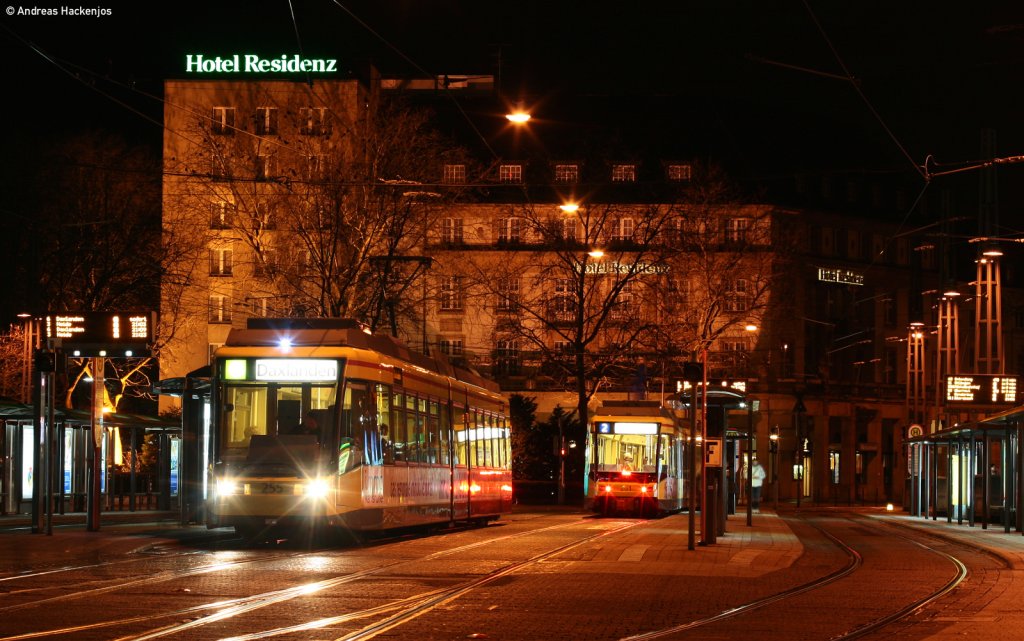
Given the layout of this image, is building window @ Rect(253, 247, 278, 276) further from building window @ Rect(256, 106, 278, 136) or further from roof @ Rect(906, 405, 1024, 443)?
roof @ Rect(906, 405, 1024, 443)

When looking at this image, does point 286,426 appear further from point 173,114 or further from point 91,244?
point 173,114

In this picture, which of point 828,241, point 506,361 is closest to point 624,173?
point 506,361

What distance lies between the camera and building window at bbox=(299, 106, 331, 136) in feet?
169

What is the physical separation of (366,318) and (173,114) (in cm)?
2230

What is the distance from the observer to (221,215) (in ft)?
173

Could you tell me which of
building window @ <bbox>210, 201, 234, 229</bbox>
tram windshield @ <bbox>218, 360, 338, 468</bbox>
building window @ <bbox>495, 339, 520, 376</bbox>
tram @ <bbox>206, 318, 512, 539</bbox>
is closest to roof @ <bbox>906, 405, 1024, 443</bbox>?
tram @ <bbox>206, 318, 512, 539</bbox>

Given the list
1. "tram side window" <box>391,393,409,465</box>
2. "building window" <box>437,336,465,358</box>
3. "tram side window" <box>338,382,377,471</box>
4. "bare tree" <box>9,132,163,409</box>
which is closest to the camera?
"tram side window" <box>338,382,377,471</box>

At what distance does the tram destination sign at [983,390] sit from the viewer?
153 ft

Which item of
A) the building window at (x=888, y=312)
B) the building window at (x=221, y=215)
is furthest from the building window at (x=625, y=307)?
the building window at (x=888, y=312)

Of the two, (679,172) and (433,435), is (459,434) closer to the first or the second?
(433,435)

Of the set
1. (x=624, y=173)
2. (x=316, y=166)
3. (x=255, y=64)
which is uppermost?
(x=255, y=64)

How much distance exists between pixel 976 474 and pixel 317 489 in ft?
93.9

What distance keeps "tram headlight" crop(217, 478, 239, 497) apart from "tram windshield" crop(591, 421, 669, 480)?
22.2 m

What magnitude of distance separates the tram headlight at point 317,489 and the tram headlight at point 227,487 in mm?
1097
